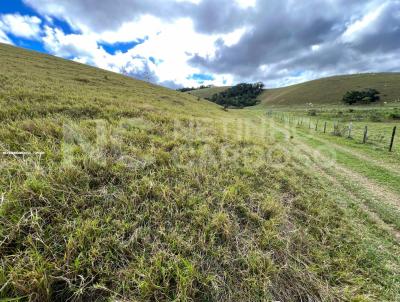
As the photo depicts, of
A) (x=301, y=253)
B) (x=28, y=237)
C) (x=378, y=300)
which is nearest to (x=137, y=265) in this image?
(x=28, y=237)

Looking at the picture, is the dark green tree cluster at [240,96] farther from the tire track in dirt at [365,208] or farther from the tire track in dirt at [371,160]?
the tire track in dirt at [365,208]

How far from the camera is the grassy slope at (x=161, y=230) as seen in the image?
110 inches

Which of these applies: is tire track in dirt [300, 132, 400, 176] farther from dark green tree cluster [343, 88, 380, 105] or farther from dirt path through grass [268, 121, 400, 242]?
dark green tree cluster [343, 88, 380, 105]

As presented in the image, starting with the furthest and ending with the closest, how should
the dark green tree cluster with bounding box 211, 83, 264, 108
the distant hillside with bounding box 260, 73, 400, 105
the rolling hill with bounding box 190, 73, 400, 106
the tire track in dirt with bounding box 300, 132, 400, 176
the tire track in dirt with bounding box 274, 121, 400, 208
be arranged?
1. the dark green tree cluster with bounding box 211, 83, 264, 108
2. the distant hillside with bounding box 260, 73, 400, 105
3. the rolling hill with bounding box 190, 73, 400, 106
4. the tire track in dirt with bounding box 300, 132, 400, 176
5. the tire track in dirt with bounding box 274, 121, 400, 208

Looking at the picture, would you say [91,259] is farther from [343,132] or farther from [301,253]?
[343,132]

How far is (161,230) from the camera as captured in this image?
141 inches

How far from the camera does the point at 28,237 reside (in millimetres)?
2904

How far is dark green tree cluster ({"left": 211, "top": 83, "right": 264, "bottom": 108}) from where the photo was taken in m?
115

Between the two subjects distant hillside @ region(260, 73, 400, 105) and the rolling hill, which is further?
distant hillside @ region(260, 73, 400, 105)

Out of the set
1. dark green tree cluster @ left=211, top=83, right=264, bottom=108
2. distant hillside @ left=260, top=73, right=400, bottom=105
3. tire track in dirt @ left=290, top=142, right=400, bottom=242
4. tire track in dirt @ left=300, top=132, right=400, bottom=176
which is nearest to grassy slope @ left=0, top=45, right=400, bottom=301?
tire track in dirt @ left=290, top=142, right=400, bottom=242

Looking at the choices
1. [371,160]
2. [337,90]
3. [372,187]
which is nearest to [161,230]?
[372,187]

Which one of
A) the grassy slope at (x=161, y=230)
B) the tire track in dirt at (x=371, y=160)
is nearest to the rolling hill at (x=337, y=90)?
the tire track in dirt at (x=371, y=160)

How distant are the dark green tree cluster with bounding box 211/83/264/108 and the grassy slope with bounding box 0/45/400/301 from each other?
10878cm

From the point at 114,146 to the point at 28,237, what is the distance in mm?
3050
